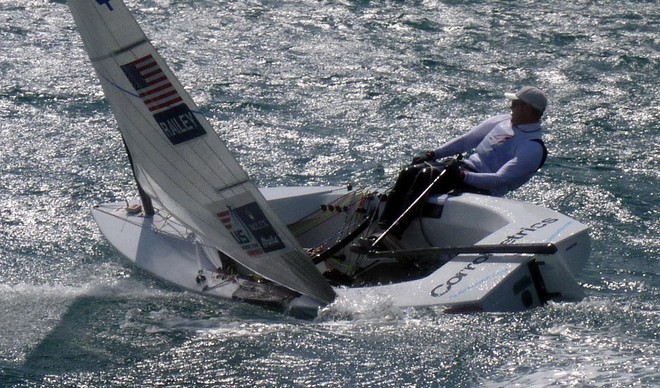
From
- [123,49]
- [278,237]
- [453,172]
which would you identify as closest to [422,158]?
[453,172]

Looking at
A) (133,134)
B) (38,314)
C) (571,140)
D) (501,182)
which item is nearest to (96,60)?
(133,134)

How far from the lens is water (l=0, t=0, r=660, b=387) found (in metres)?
5.27

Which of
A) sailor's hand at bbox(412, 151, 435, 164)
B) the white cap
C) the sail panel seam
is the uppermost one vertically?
the sail panel seam

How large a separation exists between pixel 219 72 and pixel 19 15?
9.11 feet

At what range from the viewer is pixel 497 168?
262 inches

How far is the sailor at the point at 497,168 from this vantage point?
6.48 m

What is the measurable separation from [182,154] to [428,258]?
156 centimetres

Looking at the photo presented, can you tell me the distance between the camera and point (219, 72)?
1037 centimetres

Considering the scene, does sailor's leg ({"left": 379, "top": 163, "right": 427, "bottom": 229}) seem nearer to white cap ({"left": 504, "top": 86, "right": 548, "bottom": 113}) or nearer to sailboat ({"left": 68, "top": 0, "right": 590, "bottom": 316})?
sailboat ({"left": 68, "top": 0, "right": 590, "bottom": 316})

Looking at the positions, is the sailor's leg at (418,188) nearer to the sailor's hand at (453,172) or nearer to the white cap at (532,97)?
the sailor's hand at (453,172)

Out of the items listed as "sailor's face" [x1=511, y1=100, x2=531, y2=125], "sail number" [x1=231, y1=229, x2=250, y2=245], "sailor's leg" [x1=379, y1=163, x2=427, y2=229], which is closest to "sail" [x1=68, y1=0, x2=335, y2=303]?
"sail number" [x1=231, y1=229, x2=250, y2=245]

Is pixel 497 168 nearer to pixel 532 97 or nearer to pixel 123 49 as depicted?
pixel 532 97

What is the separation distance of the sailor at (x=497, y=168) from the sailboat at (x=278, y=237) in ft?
0.32

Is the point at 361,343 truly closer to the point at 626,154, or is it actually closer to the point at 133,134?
the point at 133,134
